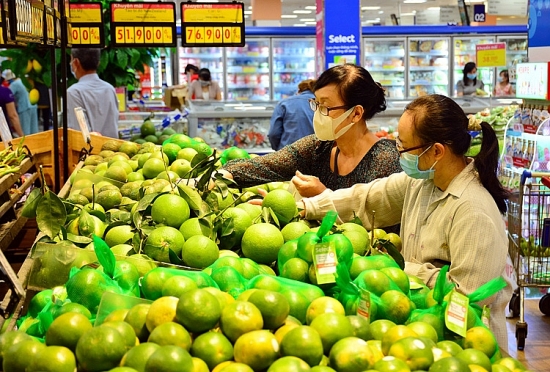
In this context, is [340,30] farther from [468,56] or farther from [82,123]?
[468,56]

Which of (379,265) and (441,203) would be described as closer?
(379,265)

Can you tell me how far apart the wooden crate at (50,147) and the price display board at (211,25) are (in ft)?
5.98

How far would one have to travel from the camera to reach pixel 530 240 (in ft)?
15.7

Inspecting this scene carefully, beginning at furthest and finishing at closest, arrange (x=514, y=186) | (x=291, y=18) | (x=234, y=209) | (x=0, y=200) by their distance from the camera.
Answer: (x=291, y=18), (x=514, y=186), (x=0, y=200), (x=234, y=209)

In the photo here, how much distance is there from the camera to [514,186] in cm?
580

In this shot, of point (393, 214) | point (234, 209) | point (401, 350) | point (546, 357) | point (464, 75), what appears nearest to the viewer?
point (401, 350)

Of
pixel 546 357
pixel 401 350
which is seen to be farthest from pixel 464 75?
pixel 401 350

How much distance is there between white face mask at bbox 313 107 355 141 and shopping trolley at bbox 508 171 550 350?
6.42 feet

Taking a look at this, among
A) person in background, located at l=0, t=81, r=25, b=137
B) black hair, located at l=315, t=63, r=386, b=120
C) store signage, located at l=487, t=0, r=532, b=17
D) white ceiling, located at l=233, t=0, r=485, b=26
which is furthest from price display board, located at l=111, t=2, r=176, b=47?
white ceiling, located at l=233, t=0, r=485, b=26

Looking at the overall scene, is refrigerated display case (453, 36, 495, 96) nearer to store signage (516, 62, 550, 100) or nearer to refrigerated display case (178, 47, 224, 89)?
refrigerated display case (178, 47, 224, 89)

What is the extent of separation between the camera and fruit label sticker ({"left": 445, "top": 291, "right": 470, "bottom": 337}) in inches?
64.2

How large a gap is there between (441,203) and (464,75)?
1068 centimetres

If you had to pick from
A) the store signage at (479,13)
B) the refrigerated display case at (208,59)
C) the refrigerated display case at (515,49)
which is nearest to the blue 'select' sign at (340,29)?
the refrigerated display case at (208,59)

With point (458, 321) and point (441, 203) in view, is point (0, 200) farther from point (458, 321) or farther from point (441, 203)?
point (458, 321)
